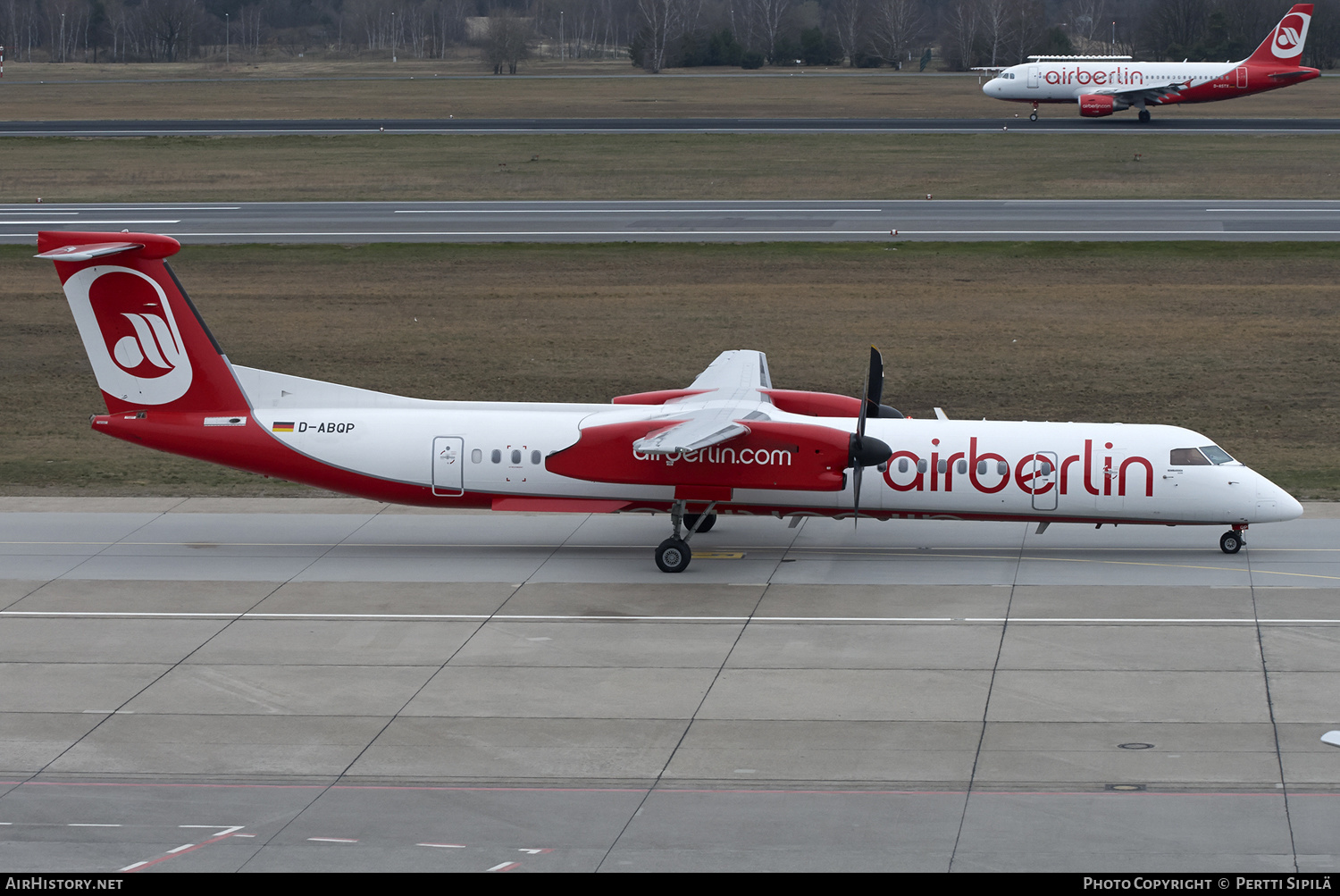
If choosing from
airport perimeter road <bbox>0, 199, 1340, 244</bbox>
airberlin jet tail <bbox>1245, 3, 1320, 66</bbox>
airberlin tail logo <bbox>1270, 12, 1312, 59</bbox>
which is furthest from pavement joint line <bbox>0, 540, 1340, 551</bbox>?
airberlin tail logo <bbox>1270, 12, 1312, 59</bbox>

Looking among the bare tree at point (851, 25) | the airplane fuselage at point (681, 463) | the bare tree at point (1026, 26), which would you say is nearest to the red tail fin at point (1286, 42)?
the bare tree at point (1026, 26)

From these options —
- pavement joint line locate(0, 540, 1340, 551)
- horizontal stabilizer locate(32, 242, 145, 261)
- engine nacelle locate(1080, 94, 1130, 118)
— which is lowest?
pavement joint line locate(0, 540, 1340, 551)

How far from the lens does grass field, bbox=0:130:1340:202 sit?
73438mm

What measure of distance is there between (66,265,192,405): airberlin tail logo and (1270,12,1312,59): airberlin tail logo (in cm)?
8500

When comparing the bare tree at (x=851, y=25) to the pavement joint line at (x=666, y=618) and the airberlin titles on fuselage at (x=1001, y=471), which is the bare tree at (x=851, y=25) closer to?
the airberlin titles on fuselage at (x=1001, y=471)

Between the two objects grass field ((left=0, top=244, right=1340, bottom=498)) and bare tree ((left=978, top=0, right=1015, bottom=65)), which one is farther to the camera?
bare tree ((left=978, top=0, right=1015, bottom=65))

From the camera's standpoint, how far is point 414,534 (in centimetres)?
2967

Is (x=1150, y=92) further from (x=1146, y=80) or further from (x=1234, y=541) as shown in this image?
(x=1234, y=541)

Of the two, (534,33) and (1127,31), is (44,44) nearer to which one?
(534,33)

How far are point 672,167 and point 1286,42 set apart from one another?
1695 inches

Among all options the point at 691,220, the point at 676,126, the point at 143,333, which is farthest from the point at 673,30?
the point at 143,333

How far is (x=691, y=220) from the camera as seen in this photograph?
66438 millimetres

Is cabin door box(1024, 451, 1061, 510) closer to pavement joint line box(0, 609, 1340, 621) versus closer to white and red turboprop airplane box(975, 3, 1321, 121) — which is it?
pavement joint line box(0, 609, 1340, 621)
